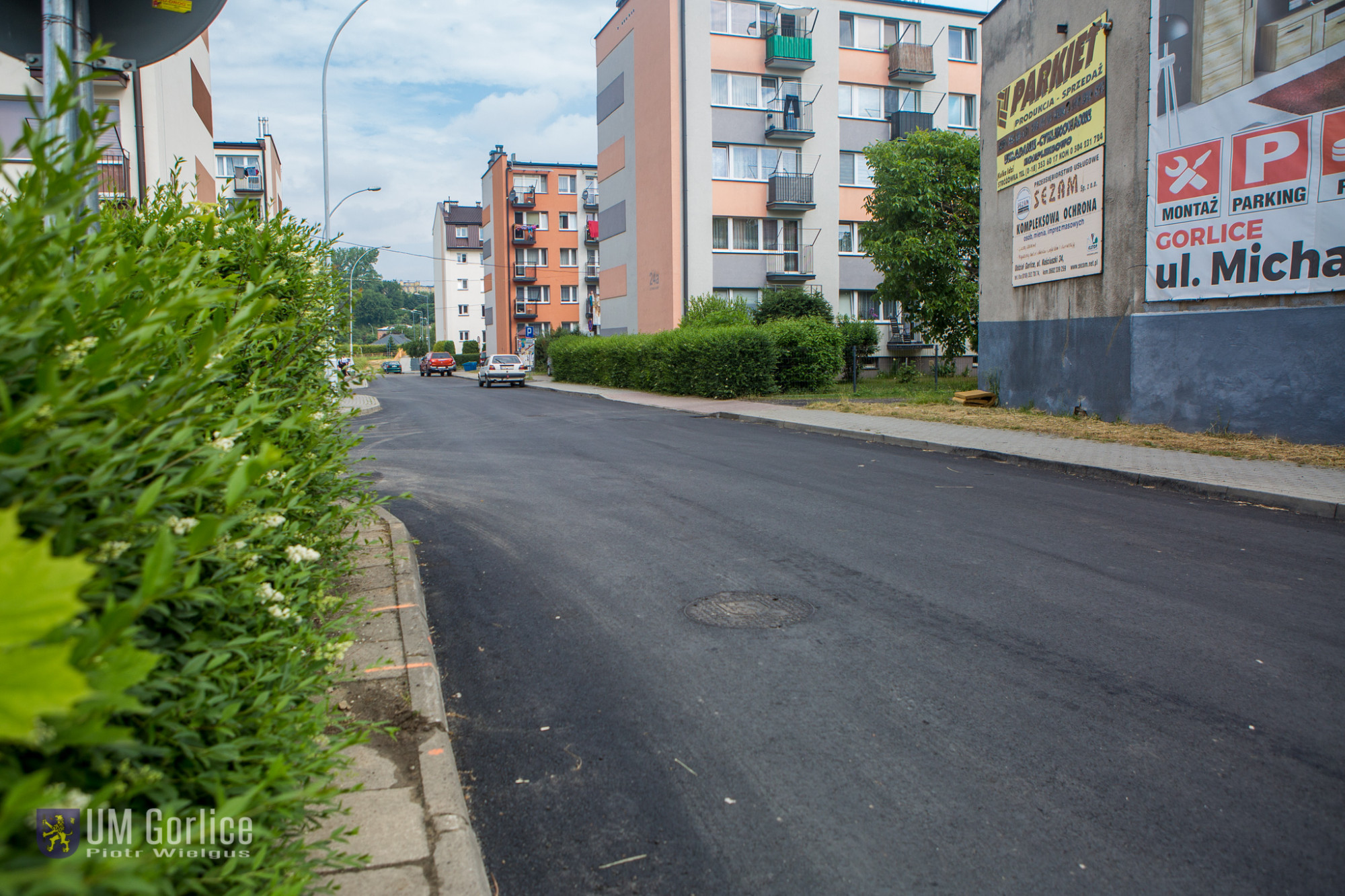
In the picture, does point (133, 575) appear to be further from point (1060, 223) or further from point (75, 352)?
point (1060, 223)

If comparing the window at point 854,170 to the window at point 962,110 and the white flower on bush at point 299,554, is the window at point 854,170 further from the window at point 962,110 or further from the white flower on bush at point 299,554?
the white flower on bush at point 299,554

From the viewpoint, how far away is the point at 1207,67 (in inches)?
499

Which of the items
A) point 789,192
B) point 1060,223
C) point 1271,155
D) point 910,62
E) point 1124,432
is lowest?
point 1124,432

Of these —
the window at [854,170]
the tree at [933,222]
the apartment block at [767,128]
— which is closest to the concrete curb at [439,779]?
the tree at [933,222]

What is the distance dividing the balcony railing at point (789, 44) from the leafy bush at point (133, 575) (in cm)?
3740

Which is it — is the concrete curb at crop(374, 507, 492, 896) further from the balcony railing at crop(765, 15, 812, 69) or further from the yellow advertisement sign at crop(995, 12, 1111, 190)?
the balcony railing at crop(765, 15, 812, 69)

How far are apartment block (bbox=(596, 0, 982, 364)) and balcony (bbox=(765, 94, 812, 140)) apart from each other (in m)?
0.06

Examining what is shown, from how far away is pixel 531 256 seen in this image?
74188 millimetres

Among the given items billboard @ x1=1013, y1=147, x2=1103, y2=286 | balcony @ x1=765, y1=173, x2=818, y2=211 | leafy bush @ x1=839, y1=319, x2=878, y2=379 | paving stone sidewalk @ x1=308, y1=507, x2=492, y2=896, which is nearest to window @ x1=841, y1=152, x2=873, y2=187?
balcony @ x1=765, y1=173, x2=818, y2=211

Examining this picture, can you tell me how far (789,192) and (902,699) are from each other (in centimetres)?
3479

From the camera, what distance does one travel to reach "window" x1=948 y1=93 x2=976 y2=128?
4041 centimetres

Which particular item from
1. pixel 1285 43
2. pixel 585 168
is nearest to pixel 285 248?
pixel 1285 43

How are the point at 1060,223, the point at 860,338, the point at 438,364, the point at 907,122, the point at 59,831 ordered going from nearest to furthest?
1. the point at 59,831
2. the point at 1060,223
3. the point at 860,338
4. the point at 907,122
5. the point at 438,364

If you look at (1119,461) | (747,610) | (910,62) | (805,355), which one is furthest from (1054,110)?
(910,62)
